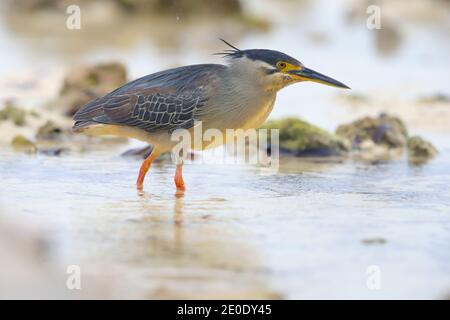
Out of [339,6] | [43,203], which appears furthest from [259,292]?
[339,6]

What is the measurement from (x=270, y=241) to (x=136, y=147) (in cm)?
522

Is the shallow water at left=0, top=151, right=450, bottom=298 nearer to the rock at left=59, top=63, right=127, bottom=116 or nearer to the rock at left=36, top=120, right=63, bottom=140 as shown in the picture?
the rock at left=36, top=120, right=63, bottom=140

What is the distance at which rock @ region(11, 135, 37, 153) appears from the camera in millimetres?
11773

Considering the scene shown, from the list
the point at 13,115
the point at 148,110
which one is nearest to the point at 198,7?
the point at 13,115

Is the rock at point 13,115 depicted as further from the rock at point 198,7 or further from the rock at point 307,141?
the rock at point 198,7

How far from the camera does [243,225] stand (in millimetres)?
7828

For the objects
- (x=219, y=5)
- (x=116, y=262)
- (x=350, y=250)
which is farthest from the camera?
(x=219, y=5)

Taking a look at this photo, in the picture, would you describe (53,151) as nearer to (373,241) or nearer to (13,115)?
(13,115)

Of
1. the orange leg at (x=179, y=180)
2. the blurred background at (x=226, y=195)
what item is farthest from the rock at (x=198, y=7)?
the orange leg at (x=179, y=180)

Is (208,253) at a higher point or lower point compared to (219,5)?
Answer: lower

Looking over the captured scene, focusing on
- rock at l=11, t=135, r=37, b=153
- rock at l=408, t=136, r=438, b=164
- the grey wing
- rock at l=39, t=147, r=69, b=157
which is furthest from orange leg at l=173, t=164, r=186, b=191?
rock at l=408, t=136, r=438, b=164

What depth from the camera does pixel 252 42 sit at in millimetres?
22078
